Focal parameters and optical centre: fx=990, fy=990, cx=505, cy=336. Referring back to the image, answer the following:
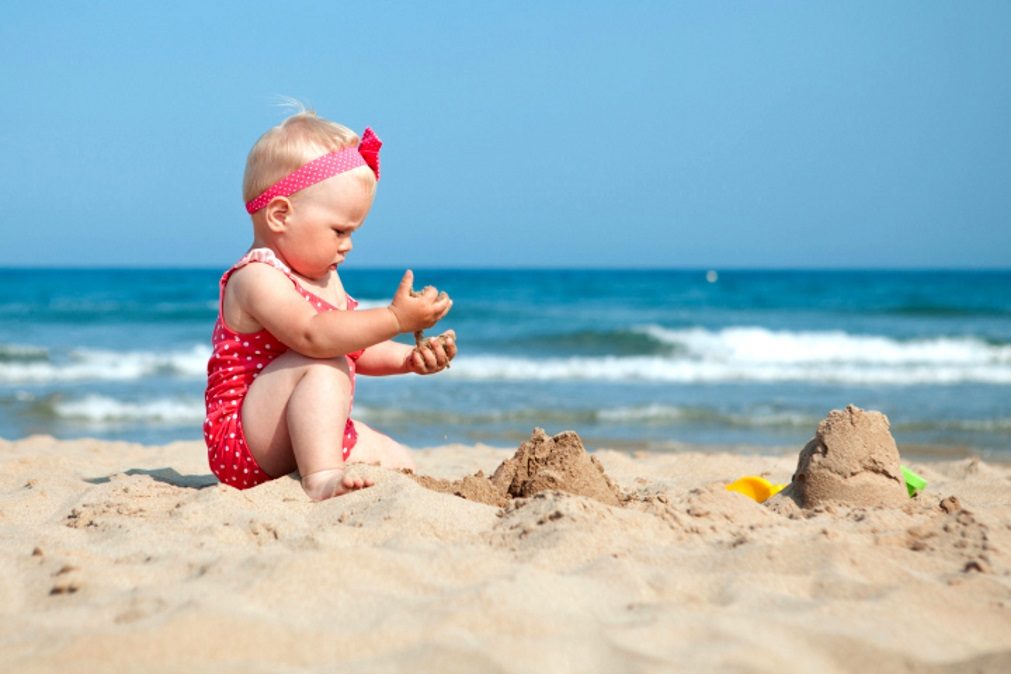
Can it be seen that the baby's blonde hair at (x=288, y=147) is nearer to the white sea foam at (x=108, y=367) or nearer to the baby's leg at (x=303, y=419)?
the baby's leg at (x=303, y=419)

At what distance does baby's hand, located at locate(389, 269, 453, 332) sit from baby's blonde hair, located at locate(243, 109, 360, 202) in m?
0.52

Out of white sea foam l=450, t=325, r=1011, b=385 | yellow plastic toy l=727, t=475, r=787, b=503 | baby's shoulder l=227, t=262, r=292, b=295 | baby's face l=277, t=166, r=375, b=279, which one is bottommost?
white sea foam l=450, t=325, r=1011, b=385

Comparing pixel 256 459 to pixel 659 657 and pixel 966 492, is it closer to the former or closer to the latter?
pixel 659 657

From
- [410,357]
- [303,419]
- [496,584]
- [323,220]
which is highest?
[323,220]

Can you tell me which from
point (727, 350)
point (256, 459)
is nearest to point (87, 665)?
point (256, 459)

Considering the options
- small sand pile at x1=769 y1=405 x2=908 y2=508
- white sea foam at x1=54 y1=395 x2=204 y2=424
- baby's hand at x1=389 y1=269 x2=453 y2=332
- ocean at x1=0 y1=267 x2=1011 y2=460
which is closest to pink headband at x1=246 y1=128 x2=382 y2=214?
baby's hand at x1=389 y1=269 x2=453 y2=332

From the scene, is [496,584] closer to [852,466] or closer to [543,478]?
[543,478]

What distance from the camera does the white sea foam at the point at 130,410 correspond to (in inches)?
303

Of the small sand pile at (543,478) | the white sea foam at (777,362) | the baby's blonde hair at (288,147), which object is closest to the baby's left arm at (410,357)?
the small sand pile at (543,478)

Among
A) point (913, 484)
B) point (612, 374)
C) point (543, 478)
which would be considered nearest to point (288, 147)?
point (543, 478)

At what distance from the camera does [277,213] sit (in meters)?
3.14

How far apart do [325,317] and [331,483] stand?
1.64 ft

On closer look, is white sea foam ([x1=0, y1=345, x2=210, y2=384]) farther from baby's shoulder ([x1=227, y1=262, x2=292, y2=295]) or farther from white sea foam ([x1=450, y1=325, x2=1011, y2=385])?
baby's shoulder ([x1=227, y1=262, x2=292, y2=295])

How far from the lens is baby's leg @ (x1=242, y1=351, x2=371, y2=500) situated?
3.01 m
